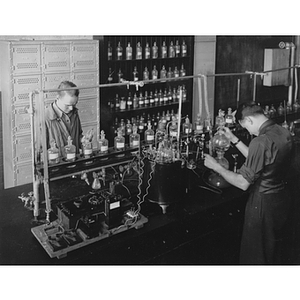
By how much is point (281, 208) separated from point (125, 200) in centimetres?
110

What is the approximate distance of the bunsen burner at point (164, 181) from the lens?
255 cm

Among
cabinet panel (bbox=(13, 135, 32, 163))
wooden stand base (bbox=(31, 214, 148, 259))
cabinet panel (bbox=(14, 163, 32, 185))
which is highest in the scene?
cabinet panel (bbox=(13, 135, 32, 163))

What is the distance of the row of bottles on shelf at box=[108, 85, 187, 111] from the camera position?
5.11 meters

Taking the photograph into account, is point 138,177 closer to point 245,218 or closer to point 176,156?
point 176,156

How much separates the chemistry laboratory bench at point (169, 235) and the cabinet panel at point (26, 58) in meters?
1.77

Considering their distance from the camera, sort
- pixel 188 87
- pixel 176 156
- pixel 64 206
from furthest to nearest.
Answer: pixel 188 87 → pixel 176 156 → pixel 64 206

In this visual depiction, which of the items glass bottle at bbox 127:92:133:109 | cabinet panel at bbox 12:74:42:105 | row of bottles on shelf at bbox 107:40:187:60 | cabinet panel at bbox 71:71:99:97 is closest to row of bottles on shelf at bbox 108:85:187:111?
glass bottle at bbox 127:92:133:109

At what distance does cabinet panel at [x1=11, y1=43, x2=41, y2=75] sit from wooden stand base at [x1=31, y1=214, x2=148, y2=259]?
7.54 ft

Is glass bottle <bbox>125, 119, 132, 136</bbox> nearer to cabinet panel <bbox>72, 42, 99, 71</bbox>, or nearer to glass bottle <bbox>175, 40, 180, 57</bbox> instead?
cabinet panel <bbox>72, 42, 99, 71</bbox>

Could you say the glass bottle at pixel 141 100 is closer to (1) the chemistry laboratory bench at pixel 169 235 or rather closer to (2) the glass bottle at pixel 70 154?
(1) the chemistry laboratory bench at pixel 169 235

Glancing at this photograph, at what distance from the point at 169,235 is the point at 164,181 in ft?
1.08

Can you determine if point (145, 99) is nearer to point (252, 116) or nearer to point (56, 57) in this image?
point (56, 57)

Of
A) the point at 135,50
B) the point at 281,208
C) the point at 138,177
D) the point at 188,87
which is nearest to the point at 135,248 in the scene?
the point at 138,177
